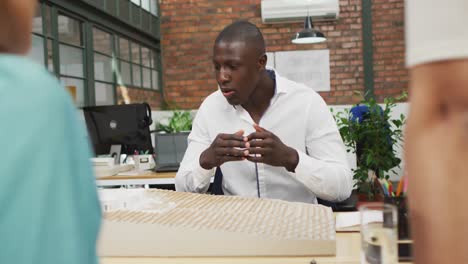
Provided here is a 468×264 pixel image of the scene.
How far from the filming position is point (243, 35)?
179 cm

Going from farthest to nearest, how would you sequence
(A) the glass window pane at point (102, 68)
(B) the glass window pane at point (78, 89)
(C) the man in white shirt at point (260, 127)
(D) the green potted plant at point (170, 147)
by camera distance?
(A) the glass window pane at point (102, 68)
(B) the glass window pane at point (78, 89)
(D) the green potted plant at point (170, 147)
(C) the man in white shirt at point (260, 127)

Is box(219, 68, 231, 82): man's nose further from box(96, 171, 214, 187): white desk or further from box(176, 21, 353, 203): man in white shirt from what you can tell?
box(96, 171, 214, 187): white desk

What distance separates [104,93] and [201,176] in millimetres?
3522

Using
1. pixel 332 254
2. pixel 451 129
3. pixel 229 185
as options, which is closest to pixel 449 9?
pixel 451 129

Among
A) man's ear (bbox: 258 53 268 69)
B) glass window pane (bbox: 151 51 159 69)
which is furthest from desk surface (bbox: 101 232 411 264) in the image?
glass window pane (bbox: 151 51 159 69)

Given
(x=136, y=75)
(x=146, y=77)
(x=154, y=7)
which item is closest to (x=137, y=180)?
(x=136, y=75)

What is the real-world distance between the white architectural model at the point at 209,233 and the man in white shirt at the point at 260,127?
590 mm

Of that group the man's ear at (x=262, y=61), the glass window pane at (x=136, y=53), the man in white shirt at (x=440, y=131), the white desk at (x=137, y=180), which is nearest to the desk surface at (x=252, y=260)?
the man in white shirt at (x=440, y=131)

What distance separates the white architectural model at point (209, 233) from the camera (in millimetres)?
899

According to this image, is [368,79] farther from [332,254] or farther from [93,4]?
[332,254]

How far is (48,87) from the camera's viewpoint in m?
0.30

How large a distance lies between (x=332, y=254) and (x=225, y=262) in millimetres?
209

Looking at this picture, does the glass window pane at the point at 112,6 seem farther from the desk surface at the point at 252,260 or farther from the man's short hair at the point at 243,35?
the desk surface at the point at 252,260

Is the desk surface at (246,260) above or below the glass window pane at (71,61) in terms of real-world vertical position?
below
